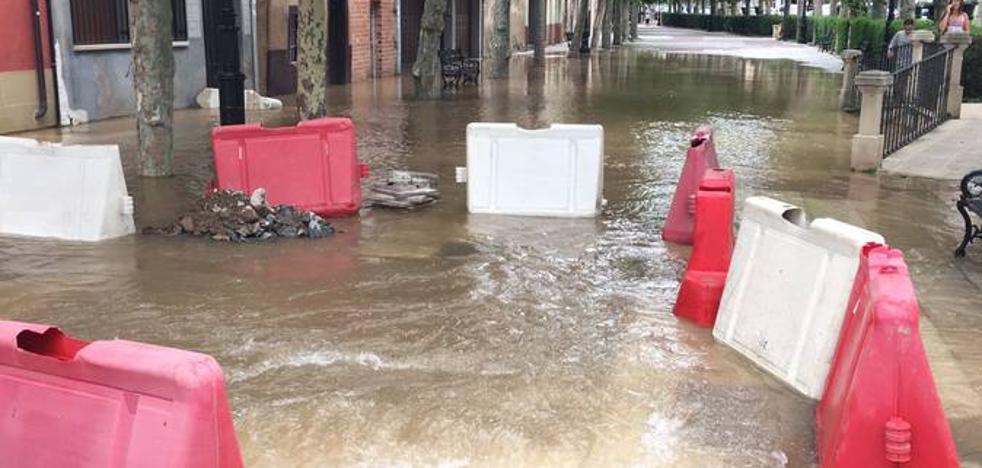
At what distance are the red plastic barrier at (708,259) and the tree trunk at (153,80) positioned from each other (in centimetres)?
658

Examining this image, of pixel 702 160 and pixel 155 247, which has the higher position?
pixel 702 160

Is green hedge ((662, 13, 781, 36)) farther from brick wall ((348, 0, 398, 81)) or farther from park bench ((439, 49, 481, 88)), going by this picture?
park bench ((439, 49, 481, 88))

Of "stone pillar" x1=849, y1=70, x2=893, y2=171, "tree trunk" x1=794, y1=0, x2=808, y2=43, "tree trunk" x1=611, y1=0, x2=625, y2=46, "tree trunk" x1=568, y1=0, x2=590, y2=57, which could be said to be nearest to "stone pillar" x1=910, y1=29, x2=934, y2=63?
"stone pillar" x1=849, y1=70, x2=893, y2=171

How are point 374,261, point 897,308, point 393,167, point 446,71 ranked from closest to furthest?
1. point 897,308
2. point 374,261
3. point 393,167
4. point 446,71

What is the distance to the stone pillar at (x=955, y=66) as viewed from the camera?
621 inches

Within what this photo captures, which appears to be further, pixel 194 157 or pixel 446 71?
pixel 446 71

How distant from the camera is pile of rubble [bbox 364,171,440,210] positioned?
941cm

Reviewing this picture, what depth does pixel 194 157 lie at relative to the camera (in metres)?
12.6

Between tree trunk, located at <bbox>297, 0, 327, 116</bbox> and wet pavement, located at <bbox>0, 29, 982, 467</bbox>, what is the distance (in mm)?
1633

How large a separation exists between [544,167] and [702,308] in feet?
10.7

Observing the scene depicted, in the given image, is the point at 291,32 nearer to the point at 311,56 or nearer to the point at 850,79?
the point at 311,56

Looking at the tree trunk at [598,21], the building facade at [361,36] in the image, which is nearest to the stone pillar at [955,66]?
the building facade at [361,36]

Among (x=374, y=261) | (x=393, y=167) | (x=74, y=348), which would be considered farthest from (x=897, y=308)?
(x=393, y=167)

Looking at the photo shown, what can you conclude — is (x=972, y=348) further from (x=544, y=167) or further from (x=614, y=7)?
(x=614, y=7)
